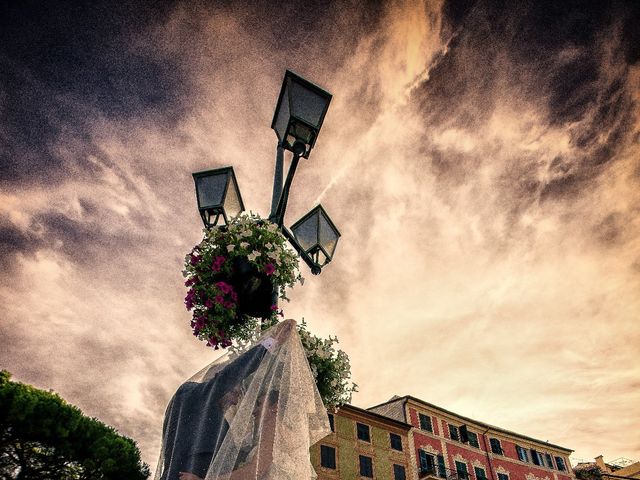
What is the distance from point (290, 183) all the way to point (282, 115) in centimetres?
63

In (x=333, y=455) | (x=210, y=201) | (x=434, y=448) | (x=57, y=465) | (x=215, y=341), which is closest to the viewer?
(x=215, y=341)

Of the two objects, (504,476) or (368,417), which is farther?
(504,476)

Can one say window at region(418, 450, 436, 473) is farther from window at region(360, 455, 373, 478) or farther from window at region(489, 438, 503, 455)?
window at region(489, 438, 503, 455)

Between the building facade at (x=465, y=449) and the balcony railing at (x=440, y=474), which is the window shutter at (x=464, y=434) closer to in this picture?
the building facade at (x=465, y=449)

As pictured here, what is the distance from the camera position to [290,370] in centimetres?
239

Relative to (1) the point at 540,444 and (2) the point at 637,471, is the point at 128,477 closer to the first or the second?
(1) the point at 540,444

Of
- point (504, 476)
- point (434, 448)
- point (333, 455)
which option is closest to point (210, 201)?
point (333, 455)

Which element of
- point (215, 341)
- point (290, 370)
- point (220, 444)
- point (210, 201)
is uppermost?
point (210, 201)

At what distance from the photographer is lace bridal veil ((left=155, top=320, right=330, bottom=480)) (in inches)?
82.2

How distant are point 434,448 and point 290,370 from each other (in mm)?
29119

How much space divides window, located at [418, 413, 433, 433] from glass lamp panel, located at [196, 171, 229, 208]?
28155 mm

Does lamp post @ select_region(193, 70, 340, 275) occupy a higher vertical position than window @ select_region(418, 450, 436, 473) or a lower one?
lower

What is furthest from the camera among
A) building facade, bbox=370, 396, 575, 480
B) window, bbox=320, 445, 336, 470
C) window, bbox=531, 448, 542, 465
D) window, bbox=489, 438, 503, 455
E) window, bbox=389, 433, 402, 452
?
window, bbox=531, 448, 542, 465

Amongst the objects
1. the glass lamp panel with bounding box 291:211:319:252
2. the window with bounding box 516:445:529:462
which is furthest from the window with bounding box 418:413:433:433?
the glass lamp panel with bounding box 291:211:319:252
